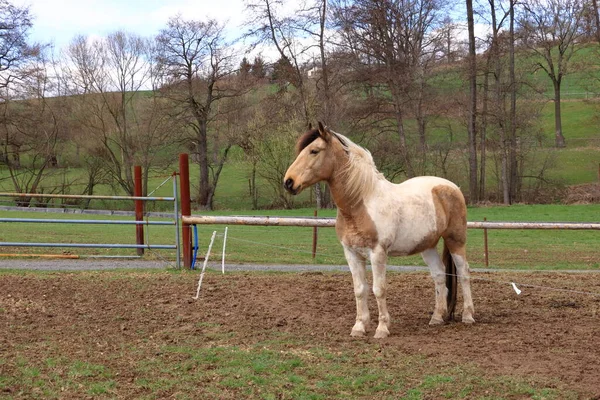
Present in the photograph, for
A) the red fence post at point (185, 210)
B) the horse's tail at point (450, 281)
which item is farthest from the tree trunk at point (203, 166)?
the horse's tail at point (450, 281)

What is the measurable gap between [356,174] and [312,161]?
0.50 meters

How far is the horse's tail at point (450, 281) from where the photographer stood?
7.57 metres

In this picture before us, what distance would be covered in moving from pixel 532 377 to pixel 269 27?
33.2 meters

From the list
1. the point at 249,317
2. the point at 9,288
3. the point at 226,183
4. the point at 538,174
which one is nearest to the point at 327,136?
the point at 249,317

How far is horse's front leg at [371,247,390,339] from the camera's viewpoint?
6.61 metres

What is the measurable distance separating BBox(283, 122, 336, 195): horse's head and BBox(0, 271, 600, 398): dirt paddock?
1.62m

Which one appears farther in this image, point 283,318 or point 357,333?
point 283,318

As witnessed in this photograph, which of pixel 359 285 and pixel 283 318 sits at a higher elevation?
pixel 359 285

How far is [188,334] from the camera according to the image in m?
6.75

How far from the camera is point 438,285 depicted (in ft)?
24.7

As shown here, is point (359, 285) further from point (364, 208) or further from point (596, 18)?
point (596, 18)

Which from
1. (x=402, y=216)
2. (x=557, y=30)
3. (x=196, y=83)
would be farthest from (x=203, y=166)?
(x=402, y=216)

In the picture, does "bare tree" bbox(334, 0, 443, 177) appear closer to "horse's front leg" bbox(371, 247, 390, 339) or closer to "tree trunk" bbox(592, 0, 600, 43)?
"tree trunk" bbox(592, 0, 600, 43)

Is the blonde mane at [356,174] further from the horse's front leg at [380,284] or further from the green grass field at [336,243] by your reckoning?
the green grass field at [336,243]
